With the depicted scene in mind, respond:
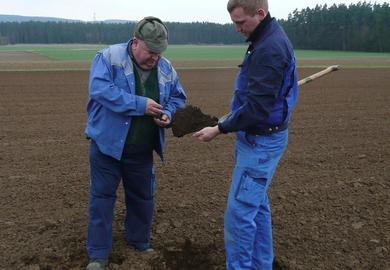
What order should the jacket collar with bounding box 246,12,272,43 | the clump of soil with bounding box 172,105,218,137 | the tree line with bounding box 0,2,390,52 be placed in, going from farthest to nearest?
the tree line with bounding box 0,2,390,52, the clump of soil with bounding box 172,105,218,137, the jacket collar with bounding box 246,12,272,43

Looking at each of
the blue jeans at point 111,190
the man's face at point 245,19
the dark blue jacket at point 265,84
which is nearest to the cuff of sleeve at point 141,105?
the blue jeans at point 111,190

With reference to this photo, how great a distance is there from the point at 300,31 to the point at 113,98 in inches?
3187

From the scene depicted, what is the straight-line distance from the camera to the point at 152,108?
381 cm

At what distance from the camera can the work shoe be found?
395 cm

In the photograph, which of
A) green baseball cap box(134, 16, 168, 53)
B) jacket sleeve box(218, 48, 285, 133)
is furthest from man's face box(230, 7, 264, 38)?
green baseball cap box(134, 16, 168, 53)

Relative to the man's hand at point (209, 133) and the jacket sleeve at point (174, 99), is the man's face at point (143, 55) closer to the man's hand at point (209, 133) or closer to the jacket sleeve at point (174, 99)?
the jacket sleeve at point (174, 99)

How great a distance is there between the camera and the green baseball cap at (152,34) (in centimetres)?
363

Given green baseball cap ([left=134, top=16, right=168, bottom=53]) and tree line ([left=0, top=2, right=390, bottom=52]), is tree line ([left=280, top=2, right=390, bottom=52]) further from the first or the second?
green baseball cap ([left=134, top=16, right=168, bottom=53])

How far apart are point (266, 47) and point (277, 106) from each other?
454 mm

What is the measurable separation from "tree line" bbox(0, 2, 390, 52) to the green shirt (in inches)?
2754

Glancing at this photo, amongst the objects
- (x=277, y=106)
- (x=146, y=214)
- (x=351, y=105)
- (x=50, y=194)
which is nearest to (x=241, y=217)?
(x=277, y=106)

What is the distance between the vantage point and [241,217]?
349cm

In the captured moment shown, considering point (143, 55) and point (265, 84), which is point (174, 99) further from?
point (265, 84)

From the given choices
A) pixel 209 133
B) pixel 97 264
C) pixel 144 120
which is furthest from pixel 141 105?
pixel 97 264
